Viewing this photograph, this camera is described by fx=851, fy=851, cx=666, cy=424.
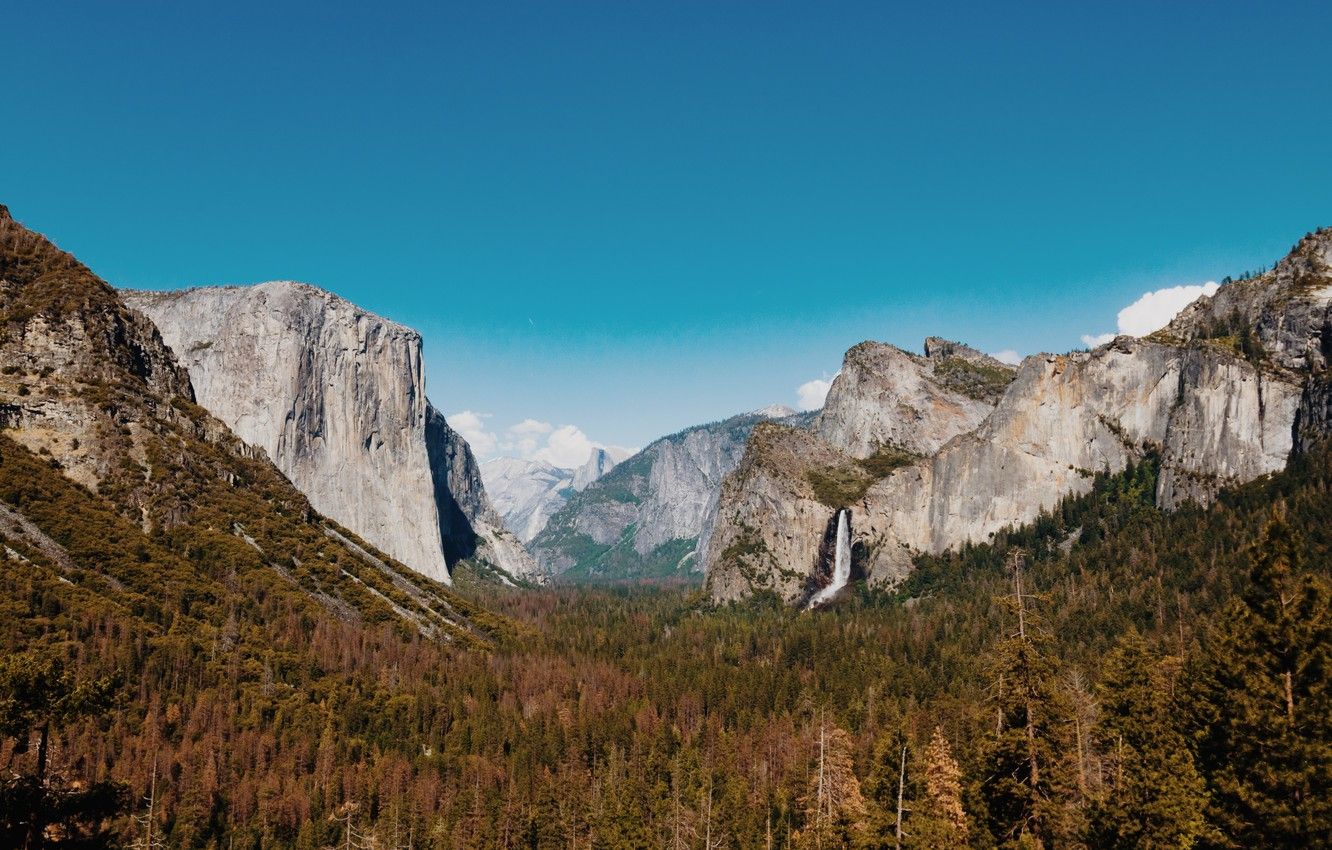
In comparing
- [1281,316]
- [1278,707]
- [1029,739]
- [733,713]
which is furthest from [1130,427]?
[1029,739]

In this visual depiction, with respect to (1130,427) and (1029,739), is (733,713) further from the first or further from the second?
(1130,427)

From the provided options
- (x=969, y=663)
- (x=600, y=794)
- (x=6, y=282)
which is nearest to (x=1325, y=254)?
(x=969, y=663)

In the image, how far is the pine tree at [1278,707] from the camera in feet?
83.4

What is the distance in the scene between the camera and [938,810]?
43250 millimetres

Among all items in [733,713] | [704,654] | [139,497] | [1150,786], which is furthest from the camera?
[704,654]

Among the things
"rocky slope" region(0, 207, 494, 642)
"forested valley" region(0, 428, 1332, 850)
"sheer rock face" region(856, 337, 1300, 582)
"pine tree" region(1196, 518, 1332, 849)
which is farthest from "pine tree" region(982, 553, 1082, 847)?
"sheer rock face" region(856, 337, 1300, 582)

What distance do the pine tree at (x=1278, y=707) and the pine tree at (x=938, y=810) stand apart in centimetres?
959

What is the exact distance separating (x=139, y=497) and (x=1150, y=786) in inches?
5009

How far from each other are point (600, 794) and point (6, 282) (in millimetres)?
123843

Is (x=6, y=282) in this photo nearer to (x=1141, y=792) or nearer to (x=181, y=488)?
(x=181, y=488)

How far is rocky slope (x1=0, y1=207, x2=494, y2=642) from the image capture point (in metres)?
103

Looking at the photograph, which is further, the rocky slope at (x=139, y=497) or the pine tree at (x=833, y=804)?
the rocky slope at (x=139, y=497)

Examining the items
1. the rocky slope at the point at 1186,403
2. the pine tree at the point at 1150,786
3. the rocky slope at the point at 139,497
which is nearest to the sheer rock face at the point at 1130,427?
the rocky slope at the point at 1186,403

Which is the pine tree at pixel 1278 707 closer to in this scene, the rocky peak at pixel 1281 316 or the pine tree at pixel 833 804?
the pine tree at pixel 833 804
